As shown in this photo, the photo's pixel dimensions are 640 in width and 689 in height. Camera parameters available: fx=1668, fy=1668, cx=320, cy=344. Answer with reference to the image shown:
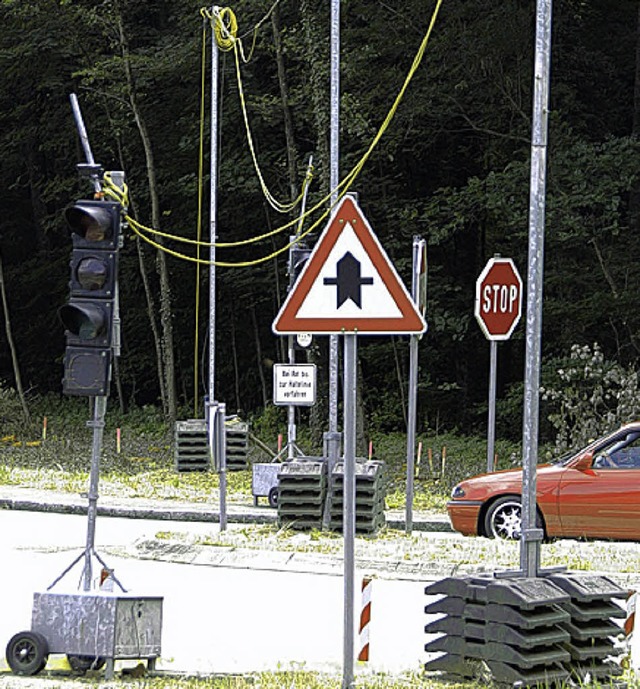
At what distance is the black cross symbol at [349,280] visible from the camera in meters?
8.74

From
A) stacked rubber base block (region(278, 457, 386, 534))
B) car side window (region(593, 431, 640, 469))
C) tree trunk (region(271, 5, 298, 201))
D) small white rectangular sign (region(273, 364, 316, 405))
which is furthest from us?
tree trunk (region(271, 5, 298, 201))

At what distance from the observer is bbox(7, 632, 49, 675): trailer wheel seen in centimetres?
1062

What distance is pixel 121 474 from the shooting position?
30.2 meters

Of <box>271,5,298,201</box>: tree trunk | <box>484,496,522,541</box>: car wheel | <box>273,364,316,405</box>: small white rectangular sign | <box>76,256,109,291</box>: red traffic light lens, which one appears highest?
<box>271,5,298,201</box>: tree trunk

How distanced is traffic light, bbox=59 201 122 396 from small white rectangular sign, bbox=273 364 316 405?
9037 mm

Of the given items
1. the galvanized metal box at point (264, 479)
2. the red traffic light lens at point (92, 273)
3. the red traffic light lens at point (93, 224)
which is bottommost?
the galvanized metal box at point (264, 479)

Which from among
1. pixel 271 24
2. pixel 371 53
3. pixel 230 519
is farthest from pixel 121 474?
pixel 271 24

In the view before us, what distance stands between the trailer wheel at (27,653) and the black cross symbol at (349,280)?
340 centimetres

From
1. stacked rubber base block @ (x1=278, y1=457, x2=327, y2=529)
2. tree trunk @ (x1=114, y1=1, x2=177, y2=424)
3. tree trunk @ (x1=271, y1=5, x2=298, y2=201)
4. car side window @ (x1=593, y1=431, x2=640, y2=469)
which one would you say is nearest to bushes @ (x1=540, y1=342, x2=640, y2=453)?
tree trunk @ (x1=271, y1=5, x2=298, y2=201)

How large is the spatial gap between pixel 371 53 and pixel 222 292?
15438 millimetres

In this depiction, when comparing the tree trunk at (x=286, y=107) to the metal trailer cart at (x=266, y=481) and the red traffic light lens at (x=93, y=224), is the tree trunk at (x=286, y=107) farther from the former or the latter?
the red traffic light lens at (x=93, y=224)

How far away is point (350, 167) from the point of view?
3700 cm

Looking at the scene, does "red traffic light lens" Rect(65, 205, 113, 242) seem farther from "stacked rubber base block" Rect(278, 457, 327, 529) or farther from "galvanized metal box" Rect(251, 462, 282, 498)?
"galvanized metal box" Rect(251, 462, 282, 498)

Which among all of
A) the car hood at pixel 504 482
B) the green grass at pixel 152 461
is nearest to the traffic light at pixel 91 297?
the car hood at pixel 504 482
